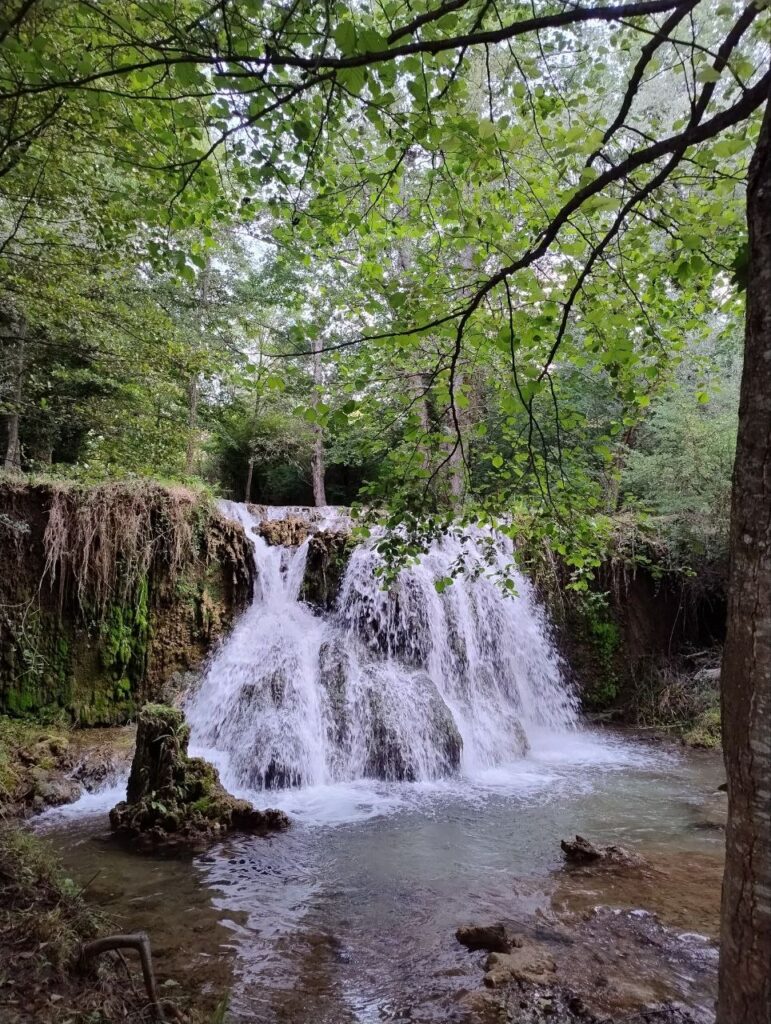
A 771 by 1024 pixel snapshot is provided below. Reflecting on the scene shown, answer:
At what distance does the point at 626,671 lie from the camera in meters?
11.5

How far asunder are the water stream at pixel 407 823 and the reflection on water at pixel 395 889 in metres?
0.02

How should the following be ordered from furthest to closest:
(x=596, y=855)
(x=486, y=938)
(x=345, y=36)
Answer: (x=596, y=855) → (x=486, y=938) → (x=345, y=36)

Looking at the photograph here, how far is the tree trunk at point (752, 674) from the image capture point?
4.87 feet

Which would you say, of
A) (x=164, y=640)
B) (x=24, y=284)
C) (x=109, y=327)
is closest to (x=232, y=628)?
(x=164, y=640)

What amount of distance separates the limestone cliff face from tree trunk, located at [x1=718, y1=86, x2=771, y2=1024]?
8309 millimetres

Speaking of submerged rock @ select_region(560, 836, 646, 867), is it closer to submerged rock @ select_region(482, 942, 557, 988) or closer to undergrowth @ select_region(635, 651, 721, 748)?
submerged rock @ select_region(482, 942, 557, 988)

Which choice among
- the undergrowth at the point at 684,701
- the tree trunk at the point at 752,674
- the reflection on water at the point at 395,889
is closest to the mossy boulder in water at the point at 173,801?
the reflection on water at the point at 395,889

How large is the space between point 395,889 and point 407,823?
1461 millimetres

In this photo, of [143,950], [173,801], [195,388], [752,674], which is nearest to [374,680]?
[173,801]

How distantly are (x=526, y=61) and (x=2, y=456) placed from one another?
11669 millimetres

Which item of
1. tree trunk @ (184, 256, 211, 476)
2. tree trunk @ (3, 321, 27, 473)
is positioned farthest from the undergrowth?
tree trunk @ (3, 321, 27, 473)

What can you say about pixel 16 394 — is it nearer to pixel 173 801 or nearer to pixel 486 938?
pixel 173 801

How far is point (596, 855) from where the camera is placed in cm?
495

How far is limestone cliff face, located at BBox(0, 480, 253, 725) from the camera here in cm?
809
